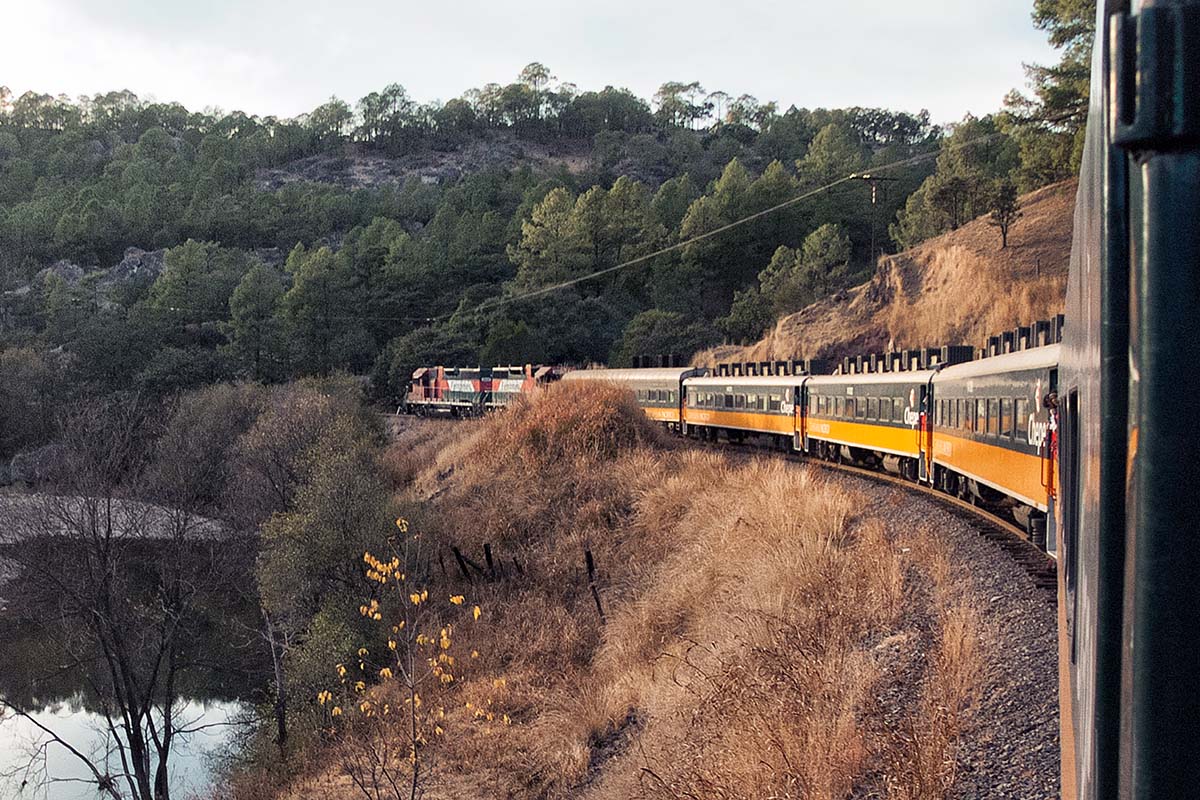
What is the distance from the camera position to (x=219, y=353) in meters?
77.9

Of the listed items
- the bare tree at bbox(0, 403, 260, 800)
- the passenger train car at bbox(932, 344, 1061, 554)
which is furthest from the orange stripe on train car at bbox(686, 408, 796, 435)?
the bare tree at bbox(0, 403, 260, 800)

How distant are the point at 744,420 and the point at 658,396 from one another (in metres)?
8.44

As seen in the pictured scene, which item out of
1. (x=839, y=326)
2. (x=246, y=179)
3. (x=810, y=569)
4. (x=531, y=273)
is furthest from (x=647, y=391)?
(x=246, y=179)

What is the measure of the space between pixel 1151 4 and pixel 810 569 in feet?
43.9

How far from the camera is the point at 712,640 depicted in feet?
49.9

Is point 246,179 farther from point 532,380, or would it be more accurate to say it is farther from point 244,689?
point 244,689

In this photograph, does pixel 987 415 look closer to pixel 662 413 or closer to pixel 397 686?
pixel 397 686

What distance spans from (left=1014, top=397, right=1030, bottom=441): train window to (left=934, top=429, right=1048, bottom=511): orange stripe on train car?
23cm

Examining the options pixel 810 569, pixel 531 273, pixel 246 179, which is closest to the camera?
pixel 810 569

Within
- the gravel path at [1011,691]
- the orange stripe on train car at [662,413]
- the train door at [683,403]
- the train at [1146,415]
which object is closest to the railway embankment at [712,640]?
the gravel path at [1011,691]

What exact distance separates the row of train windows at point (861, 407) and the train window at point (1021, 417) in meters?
8.41

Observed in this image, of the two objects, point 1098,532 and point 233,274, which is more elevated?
point 233,274

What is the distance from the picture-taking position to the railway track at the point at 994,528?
1222 centimetres

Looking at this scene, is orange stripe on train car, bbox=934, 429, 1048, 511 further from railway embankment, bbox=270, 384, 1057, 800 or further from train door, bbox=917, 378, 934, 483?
railway embankment, bbox=270, 384, 1057, 800
